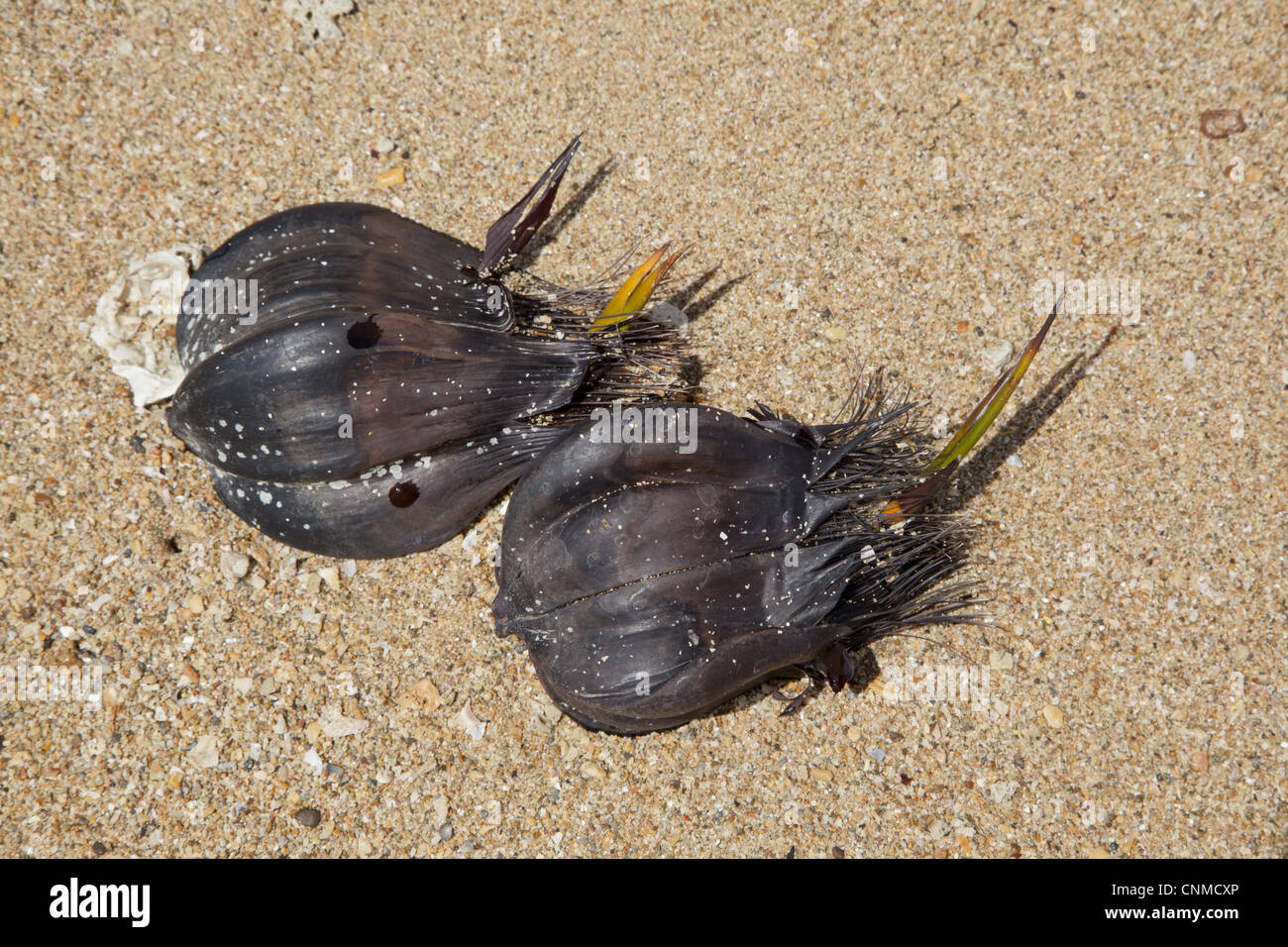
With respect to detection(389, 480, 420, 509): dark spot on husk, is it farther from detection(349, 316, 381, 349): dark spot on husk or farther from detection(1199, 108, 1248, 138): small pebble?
detection(1199, 108, 1248, 138): small pebble

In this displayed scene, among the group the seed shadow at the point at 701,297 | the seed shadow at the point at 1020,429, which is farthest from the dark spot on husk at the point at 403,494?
the seed shadow at the point at 1020,429

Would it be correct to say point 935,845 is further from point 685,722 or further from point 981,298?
point 981,298

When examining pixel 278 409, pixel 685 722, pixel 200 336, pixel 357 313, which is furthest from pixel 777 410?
pixel 200 336

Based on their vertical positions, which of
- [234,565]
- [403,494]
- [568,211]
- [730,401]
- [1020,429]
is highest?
[568,211]

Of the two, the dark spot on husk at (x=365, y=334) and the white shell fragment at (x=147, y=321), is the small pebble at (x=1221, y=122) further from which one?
the white shell fragment at (x=147, y=321)

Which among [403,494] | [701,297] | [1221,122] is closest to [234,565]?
[403,494]

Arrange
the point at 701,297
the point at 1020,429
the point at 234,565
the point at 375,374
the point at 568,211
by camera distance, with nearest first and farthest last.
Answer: the point at 375,374 < the point at 234,565 < the point at 1020,429 < the point at 701,297 < the point at 568,211

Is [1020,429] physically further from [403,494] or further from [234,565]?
[234,565]
